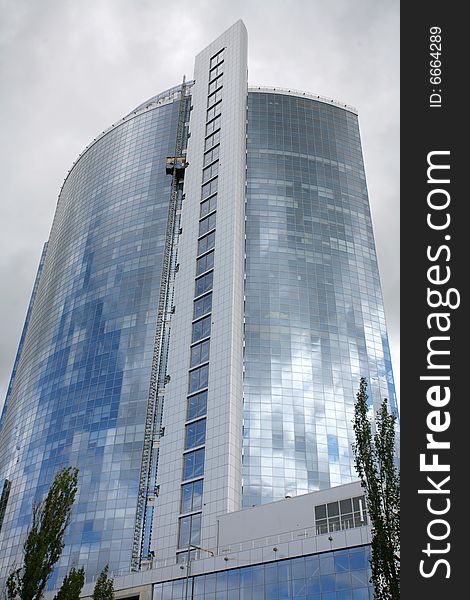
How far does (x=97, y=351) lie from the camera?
442ft

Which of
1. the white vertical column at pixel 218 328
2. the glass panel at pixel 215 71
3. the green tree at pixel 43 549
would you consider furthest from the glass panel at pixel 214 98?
the green tree at pixel 43 549

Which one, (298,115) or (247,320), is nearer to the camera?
(247,320)

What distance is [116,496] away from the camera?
11431cm

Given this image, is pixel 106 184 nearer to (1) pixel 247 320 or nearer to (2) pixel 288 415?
(1) pixel 247 320

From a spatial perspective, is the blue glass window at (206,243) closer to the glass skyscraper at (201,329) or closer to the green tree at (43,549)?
the glass skyscraper at (201,329)

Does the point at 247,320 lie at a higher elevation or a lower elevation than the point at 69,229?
lower

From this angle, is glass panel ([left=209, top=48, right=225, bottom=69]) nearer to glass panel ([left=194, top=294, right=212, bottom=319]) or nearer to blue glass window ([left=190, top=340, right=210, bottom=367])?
glass panel ([left=194, top=294, right=212, bottom=319])

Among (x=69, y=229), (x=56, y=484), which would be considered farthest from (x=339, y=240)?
(x=56, y=484)

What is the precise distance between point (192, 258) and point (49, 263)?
79.6 meters

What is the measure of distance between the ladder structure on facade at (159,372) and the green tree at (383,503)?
55.8 metres

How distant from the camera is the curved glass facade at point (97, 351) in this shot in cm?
11544

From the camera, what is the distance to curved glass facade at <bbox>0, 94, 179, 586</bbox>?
115 m

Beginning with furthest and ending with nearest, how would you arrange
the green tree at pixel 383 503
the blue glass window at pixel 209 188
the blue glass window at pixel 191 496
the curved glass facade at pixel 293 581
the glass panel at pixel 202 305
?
1. the blue glass window at pixel 209 188
2. the glass panel at pixel 202 305
3. the blue glass window at pixel 191 496
4. the curved glass facade at pixel 293 581
5. the green tree at pixel 383 503

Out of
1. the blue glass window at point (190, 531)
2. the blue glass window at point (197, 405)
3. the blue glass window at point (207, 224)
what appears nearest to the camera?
the blue glass window at point (190, 531)
